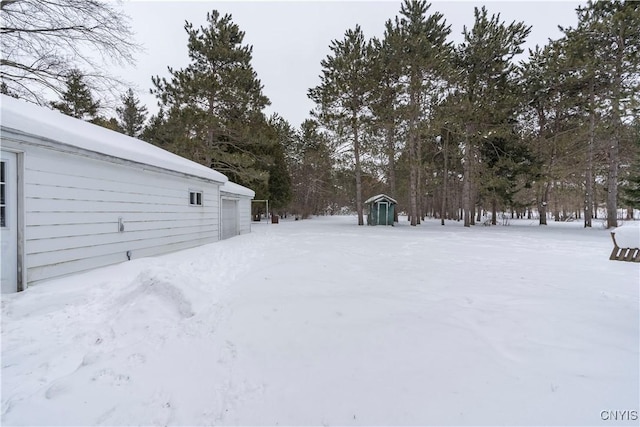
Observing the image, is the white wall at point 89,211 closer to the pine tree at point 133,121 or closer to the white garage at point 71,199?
the white garage at point 71,199

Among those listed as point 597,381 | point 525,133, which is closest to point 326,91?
point 525,133

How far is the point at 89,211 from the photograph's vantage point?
4605mm

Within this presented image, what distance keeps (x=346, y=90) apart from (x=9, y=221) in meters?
17.1

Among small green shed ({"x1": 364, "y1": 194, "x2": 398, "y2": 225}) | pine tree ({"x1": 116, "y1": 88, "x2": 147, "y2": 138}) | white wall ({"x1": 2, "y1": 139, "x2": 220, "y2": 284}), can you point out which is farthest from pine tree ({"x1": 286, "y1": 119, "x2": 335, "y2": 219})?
white wall ({"x1": 2, "y1": 139, "x2": 220, "y2": 284})

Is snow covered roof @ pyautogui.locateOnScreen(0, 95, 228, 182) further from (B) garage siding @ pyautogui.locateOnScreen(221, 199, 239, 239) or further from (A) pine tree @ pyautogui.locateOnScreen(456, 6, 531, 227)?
(A) pine tree @ pyautogui.locateOnScreen(456, 6, 531, 227)

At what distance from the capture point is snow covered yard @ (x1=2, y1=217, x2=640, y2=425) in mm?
1647

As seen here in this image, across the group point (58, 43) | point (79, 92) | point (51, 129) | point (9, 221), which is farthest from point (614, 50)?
point (79, 92)

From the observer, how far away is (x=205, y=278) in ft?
14.7

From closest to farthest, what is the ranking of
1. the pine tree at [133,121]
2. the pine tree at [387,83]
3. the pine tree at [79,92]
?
the pine tree at [79,92]
the pine tree at [387,83]
the pine tree at [133,121]

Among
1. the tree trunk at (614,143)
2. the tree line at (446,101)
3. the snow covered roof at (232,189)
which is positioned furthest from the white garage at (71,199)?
the tree trunk at (614,143)

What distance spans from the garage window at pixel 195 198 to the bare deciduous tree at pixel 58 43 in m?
4.68

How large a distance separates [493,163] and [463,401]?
19609mm

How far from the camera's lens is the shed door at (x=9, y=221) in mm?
3457

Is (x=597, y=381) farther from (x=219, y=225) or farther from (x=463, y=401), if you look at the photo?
(x=219, y=225)
